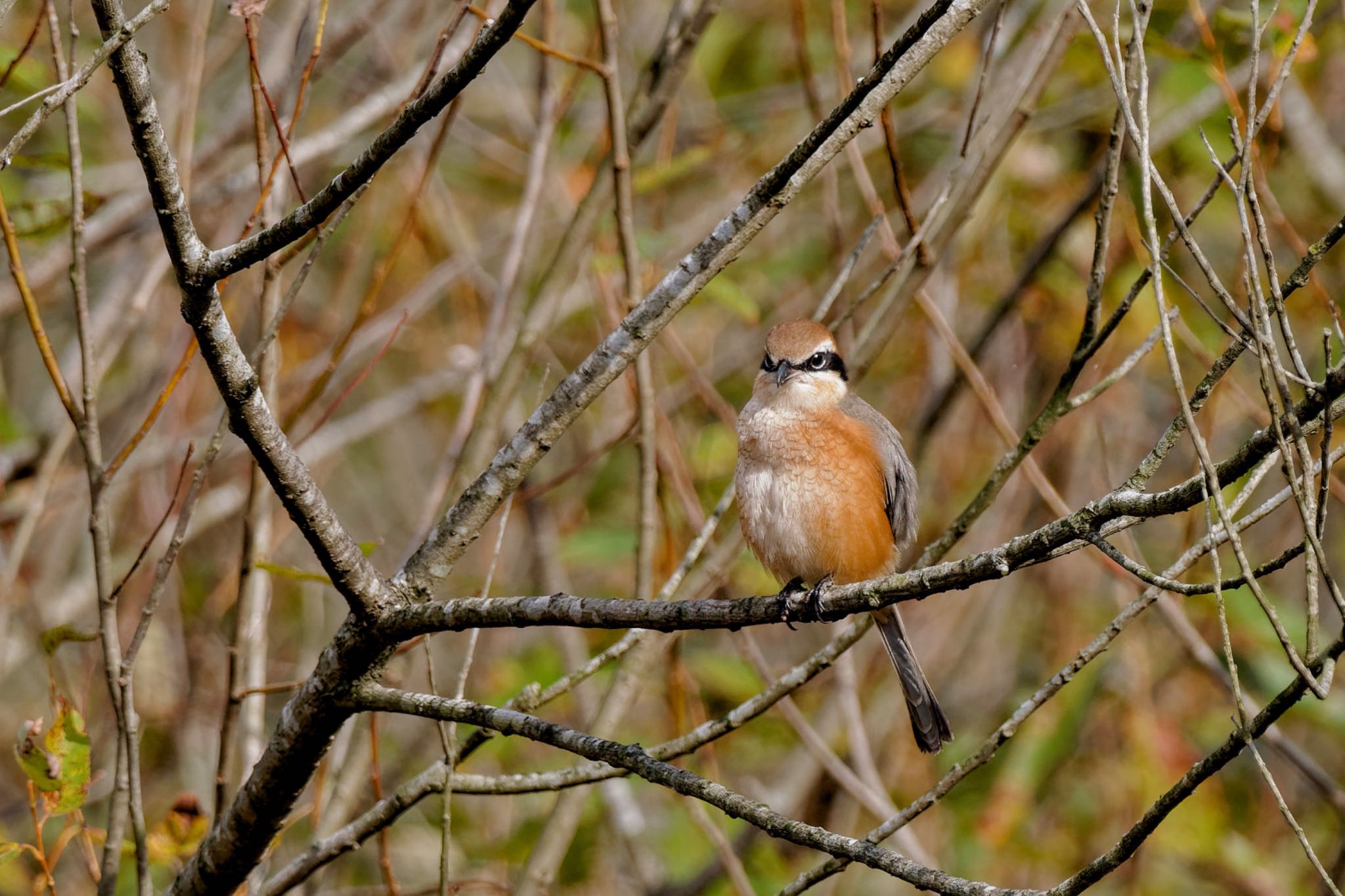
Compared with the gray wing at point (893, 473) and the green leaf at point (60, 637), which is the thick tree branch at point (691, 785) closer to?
the green leaf at point (60, 637)

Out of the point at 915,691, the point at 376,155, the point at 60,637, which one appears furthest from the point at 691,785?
the point at 915,691

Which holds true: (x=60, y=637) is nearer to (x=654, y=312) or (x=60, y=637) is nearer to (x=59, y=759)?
(x=59, y=759)

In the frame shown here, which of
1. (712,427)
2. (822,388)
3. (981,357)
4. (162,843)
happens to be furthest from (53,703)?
(981,357)

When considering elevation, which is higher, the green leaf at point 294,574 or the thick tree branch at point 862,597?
the green leaf at point 294,574

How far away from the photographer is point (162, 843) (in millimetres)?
3094

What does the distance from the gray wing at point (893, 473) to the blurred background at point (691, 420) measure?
21.8 inches

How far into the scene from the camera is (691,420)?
24.1 feet

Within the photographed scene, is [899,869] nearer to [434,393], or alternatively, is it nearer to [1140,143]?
[1140,143]

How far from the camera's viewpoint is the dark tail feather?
4223 mm

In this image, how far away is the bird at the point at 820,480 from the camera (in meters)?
3.88

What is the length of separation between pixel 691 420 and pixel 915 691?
329 centimetres

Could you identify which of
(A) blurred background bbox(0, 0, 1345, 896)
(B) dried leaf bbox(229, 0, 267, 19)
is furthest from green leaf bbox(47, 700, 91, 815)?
(A) blurred background bbox(0, 0, 1345, 896)

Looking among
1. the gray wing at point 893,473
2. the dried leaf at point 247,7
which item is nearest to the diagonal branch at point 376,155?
the dried leaf at point 247,7

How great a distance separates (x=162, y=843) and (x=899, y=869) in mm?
2098
